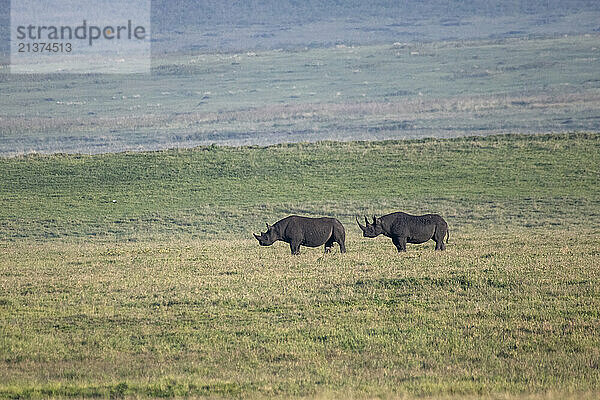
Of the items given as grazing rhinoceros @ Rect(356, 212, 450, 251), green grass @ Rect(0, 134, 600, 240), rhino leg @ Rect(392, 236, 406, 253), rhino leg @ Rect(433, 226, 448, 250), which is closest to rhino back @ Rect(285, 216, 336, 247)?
grazing rhinoceros @ Rect(356, 212, 450, 251)

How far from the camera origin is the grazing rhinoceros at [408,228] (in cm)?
2234

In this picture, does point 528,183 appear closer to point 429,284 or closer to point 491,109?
point 429,284

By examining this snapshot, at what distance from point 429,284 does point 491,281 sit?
3.74ft

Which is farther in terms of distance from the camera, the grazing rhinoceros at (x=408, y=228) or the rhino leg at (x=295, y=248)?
the rhino leg at (x=295, y=248)

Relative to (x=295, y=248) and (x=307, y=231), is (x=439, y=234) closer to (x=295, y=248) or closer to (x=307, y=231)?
(x=307, y=231)

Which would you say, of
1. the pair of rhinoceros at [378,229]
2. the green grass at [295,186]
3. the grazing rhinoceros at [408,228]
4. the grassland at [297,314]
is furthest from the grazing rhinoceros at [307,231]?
the green grass at [295,186]

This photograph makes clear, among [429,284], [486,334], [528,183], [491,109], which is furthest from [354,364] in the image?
[491,109]

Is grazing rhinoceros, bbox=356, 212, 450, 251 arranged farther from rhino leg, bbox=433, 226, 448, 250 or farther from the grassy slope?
the grassy slope

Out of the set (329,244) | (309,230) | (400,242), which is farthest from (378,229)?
(309,230)

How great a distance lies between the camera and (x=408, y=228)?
22.4 m

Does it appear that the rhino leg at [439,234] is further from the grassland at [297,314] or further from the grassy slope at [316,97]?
the grassy slope at [316,97]

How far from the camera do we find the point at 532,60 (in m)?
161

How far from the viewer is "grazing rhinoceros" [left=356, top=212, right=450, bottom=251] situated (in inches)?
880

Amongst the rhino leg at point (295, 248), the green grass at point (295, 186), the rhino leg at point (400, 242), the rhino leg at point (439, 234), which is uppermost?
the rhino leg at point (439, 234)
